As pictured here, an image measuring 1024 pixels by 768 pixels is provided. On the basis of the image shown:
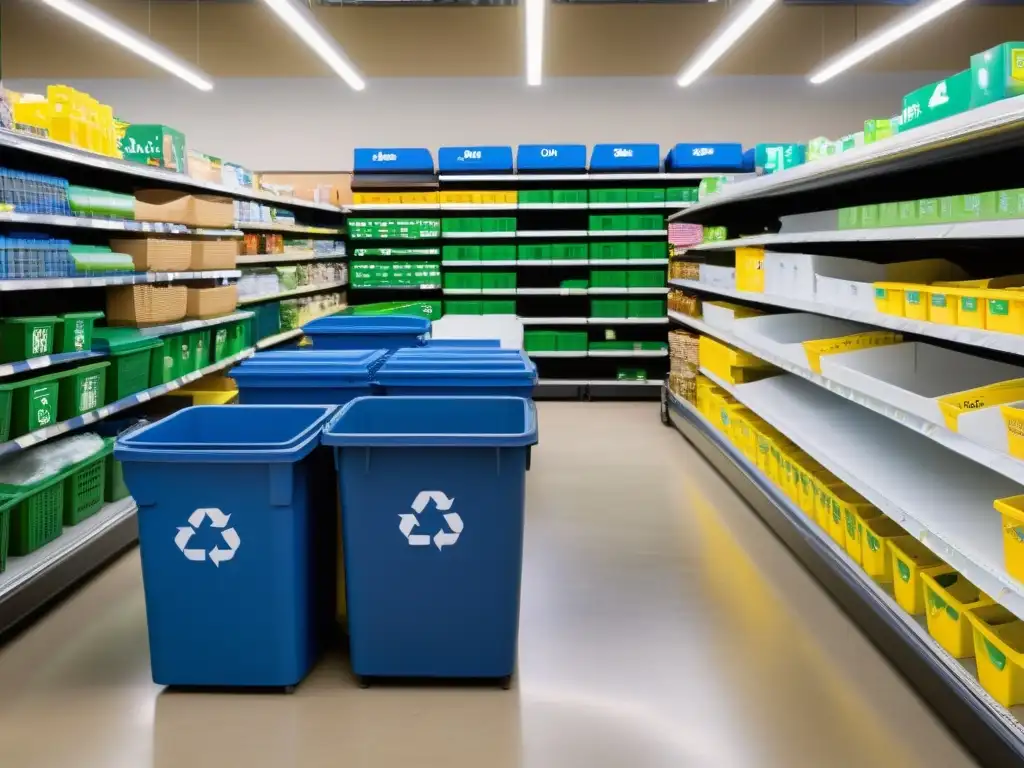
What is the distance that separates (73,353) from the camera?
151 inches

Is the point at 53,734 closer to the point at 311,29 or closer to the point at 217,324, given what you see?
the point at 217,324

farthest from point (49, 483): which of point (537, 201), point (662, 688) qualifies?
point (537, 201)

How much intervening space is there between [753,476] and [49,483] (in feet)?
11.1

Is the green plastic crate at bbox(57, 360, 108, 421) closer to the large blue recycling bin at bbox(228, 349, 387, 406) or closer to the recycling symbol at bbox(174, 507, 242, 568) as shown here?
the large blue recycling bin at bbox(228, 349, 387, 406)

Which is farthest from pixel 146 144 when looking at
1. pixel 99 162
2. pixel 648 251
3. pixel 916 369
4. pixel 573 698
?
pixel 648 251

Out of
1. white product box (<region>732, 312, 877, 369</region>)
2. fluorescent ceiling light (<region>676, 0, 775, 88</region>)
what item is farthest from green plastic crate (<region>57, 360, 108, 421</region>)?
fluorescent ceiling light (<region>676, 0, 775, 88</region>)

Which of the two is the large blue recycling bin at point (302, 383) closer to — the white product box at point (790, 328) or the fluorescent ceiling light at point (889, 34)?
the white product box at point (790, 328)

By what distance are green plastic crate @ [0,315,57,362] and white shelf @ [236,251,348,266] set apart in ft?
10.5

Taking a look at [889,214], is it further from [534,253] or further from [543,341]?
[534,253]

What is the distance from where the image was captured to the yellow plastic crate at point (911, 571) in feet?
9.19

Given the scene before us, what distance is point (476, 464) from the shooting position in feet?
8.80

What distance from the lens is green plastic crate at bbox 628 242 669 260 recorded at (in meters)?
9.07

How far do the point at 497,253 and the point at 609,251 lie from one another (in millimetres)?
1175

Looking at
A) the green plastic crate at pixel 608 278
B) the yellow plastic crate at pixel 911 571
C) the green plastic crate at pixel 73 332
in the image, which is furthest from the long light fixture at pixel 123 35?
the yellow plastic crate at pixel 911 571
